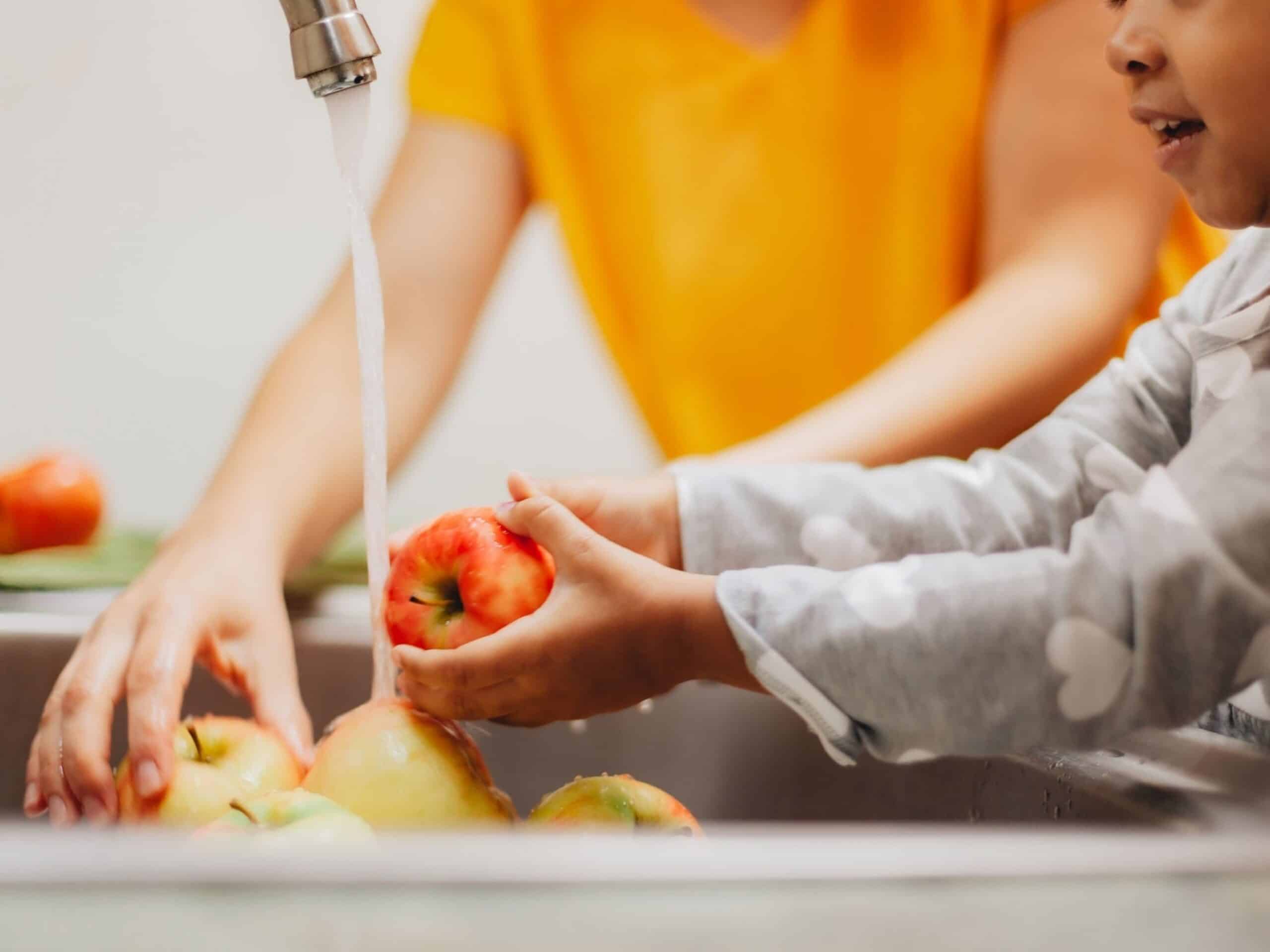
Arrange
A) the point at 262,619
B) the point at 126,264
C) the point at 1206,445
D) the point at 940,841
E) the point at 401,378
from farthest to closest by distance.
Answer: the point at 126,264 < the point at 401,378 < the point at 262,619 < the point at 1206,445 < the point at 940,841

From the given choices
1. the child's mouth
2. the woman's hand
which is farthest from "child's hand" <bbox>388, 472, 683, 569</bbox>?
the child's mouth

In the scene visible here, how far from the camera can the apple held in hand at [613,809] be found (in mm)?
538

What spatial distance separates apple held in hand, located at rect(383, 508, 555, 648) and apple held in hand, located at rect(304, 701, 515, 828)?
5cm

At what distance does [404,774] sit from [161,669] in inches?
7.2

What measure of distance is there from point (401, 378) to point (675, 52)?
460 mm

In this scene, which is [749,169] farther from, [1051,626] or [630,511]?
[1051,626]

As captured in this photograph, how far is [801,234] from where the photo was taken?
3.89 ft

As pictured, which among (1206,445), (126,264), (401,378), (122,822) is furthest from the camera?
(126,264)

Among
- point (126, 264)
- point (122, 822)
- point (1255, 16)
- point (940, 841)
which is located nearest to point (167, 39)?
point (126, 264)

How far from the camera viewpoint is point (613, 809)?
54 centimetres

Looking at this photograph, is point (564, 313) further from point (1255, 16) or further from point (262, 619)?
point (1255, 16)

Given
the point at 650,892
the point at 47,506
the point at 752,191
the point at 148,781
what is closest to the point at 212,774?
the point at 148,781

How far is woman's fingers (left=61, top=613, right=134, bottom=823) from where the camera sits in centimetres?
58

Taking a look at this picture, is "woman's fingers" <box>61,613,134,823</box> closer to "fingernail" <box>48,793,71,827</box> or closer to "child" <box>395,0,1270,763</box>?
"fingernail" <box>48,793,71,827</box>
